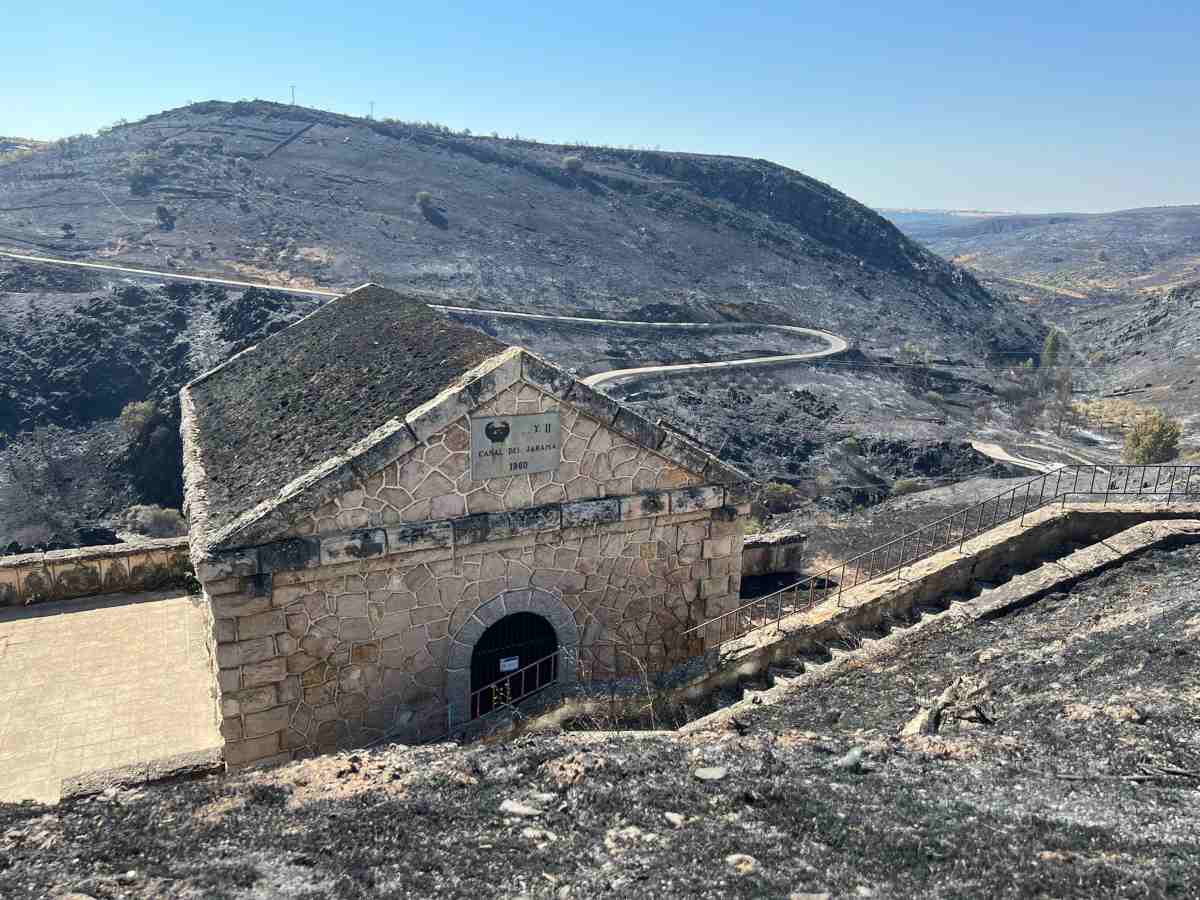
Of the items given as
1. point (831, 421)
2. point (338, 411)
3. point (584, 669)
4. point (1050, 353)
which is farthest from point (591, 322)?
point (584, 669)

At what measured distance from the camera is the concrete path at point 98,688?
28.1 ft

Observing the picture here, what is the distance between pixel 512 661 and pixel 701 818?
4.30 m

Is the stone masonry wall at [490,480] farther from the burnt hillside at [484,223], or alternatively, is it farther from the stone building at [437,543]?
the burnt hillside at [484,223]

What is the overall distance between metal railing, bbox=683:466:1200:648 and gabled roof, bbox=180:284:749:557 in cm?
210

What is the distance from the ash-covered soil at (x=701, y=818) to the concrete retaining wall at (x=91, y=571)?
272 inches

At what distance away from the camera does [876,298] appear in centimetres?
7250

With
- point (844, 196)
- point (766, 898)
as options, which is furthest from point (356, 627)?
point (844, 196)

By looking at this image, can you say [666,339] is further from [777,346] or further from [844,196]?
[844,196]

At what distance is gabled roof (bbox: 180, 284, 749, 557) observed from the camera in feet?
26.6

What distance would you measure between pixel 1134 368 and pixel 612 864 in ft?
213

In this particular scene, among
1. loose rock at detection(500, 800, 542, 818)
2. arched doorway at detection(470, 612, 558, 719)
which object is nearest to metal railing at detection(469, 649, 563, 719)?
arched doorway at detection(470, 612, 558, 719)

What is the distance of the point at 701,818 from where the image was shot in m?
5.56

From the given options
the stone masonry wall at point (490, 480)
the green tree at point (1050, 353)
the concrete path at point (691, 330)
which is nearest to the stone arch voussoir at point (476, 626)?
the stone masonry wall at point (490, 480)

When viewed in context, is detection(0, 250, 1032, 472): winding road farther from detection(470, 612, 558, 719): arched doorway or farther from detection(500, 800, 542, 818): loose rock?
detection(500, 800, 542, 818): loose rock
